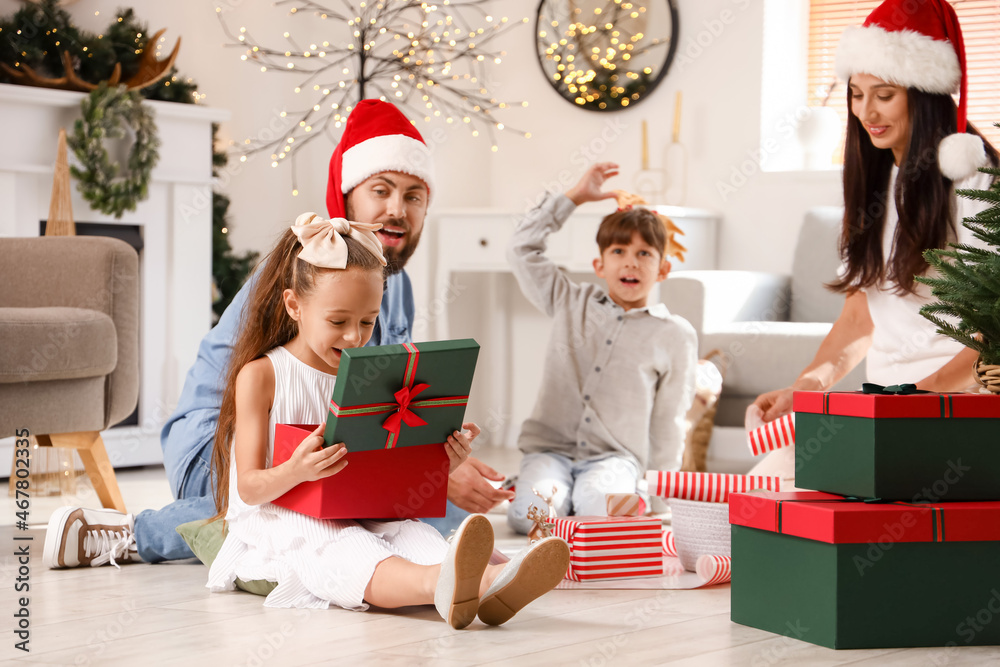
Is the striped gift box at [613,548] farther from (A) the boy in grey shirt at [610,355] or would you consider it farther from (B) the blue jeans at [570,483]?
(A) the boy in grey shirt at [610,355]

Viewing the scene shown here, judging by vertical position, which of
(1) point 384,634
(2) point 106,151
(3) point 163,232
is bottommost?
(1) point 384,634

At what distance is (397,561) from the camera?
1559 mm

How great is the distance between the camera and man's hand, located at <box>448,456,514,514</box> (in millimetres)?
1838

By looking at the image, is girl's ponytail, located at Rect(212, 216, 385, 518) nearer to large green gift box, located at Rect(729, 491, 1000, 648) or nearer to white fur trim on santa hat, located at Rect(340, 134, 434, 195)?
white fur trim on santa hat, located at Rect(340, 134, 434, 195)

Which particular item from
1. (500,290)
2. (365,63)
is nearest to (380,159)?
(365,63)

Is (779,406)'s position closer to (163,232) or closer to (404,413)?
(404,413)

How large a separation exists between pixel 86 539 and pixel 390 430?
2.39ft

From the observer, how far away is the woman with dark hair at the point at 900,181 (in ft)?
6.74

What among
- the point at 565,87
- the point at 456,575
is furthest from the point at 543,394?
the point at 565,87

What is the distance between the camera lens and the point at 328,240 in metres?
1.69

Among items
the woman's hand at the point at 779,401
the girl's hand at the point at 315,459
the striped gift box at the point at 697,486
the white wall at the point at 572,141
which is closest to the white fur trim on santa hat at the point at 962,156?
the woman's hand at the point at 779,401

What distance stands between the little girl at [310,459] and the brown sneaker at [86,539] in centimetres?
28

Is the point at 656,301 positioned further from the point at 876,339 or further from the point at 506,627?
the point at 506,627

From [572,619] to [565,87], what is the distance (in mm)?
3005
